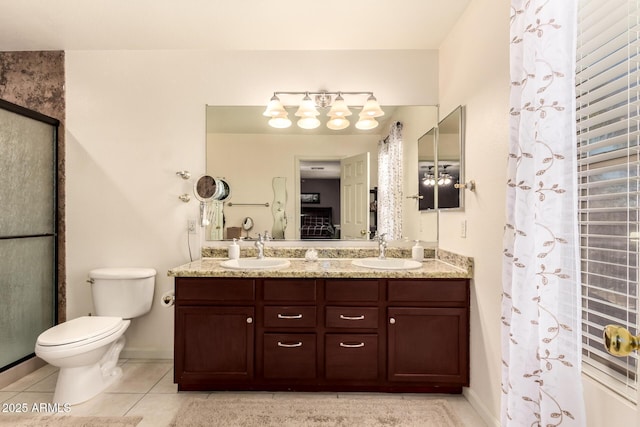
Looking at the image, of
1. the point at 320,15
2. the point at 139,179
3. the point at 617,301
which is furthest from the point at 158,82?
the point at 617,301

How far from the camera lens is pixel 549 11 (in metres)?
1.10

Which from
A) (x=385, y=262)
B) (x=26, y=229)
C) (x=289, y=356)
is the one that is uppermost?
(x=26, y=229)

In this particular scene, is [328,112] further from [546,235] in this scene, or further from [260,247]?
[546,235]

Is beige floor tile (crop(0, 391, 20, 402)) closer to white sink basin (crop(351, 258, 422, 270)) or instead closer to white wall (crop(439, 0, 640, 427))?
white sink basin (crop(351, 258, 422, 270))

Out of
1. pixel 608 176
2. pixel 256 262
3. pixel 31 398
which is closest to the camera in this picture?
pixel 608 176

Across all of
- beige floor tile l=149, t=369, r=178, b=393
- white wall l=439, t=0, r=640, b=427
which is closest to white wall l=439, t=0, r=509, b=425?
white wall l=439, t=0, r=640, b=427

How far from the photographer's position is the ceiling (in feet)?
6.77

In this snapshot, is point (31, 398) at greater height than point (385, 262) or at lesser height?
lesser

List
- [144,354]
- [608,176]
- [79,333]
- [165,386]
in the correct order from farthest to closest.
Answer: [144,354] → [165,386] → [79,333] → [608,176]

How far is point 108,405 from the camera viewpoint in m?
2.00

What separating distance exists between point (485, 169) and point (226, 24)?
1920 millimetres

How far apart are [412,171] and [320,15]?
1.28 meters

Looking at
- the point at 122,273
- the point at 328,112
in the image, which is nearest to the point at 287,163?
the point at 328,112

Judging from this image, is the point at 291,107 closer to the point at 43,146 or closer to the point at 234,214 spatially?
the point at 234,214
